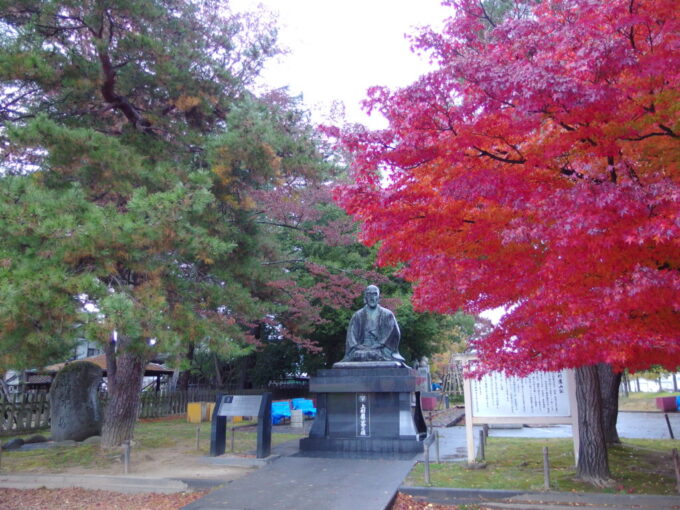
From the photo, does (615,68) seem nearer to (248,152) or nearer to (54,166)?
(248,152)

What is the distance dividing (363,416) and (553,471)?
404 centimetres

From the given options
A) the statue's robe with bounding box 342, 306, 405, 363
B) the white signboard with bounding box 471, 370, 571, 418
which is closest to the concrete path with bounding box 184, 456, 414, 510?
the white signboard with bounding box 471, 370, 571, 418

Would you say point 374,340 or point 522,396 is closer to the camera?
point 522,396

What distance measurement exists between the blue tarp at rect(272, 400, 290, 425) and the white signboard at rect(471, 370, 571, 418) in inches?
452

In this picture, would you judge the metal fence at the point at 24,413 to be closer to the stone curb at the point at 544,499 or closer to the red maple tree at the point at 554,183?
the stone curb at the point at 544,499

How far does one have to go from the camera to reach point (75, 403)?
13680mm

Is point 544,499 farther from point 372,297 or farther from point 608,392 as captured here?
point 372,297

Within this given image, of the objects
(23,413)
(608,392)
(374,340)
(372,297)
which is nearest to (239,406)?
(374,340)

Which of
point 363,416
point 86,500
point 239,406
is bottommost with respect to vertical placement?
point 86,500

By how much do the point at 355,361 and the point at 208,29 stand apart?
311 inches

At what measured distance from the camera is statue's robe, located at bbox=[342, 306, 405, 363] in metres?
12.1

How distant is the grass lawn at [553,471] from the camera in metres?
7.65

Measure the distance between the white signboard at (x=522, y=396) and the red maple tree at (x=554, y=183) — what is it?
2771mm

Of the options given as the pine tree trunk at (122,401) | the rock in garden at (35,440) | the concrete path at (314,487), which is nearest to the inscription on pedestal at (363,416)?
the concrete path at (314,487)
